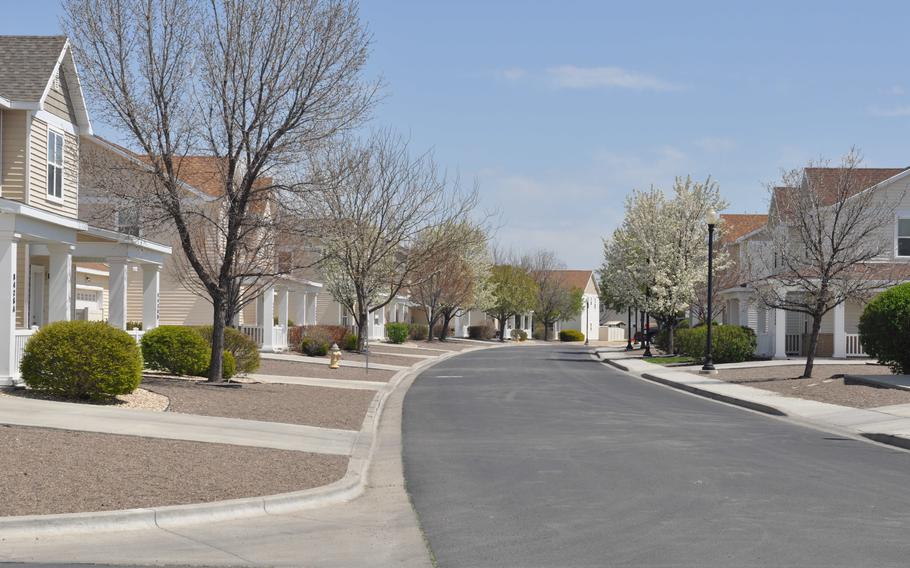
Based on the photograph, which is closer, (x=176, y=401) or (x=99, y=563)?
(x=99, y=563)

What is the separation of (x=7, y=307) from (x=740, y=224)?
1997 inches

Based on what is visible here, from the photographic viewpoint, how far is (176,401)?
63.7 ft

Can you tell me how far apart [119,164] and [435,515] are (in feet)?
49.5

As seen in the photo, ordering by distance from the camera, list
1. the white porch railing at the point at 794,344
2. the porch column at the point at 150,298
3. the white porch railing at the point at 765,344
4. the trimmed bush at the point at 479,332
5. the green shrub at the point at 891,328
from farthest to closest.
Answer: the trimmed bush at the point at 479,332 → the white porch railing at the point at 794,344 → the white porch railing at the point at 765,344 → the porch column at the point at 150,298 → the green shrub at the point at 891,328

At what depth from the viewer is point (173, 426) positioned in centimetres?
1562

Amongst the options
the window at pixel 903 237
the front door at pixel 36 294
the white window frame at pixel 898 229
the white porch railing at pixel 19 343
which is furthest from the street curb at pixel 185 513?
the window at pixel 903 237

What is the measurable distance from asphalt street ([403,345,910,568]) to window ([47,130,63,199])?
1041cm

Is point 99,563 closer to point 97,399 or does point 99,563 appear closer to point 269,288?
Result: point 97,399

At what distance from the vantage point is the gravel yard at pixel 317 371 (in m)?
31.0

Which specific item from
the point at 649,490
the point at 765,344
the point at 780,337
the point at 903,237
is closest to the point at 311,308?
the point at 765,344

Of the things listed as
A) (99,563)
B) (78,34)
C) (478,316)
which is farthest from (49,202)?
(478,316)

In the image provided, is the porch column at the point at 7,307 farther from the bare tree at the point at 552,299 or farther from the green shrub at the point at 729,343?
the bare tree at the point at 552,299

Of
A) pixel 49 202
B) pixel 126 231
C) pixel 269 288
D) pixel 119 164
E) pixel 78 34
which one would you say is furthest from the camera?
pixel 269 288

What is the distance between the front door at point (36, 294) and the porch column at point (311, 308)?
26702 mm
